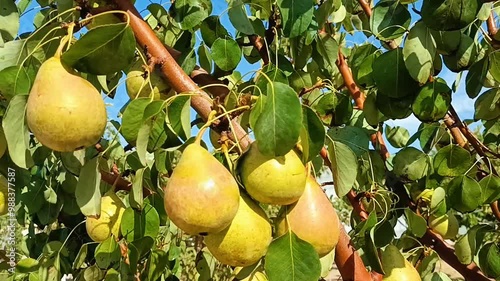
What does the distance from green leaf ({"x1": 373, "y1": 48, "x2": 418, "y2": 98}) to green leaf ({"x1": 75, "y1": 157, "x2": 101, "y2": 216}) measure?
0.59m

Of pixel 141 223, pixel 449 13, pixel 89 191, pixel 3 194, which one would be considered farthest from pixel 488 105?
pixel 3 194

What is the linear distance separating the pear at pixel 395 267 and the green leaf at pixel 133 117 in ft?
1.82

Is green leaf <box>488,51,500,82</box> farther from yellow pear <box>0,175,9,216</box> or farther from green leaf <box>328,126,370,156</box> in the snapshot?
yellow pear <box>0,175,9,216</box>

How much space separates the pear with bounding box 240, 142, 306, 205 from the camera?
0.76 metres

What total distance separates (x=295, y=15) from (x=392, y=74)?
283 millimetres

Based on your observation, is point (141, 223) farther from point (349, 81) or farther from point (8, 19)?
point (349, 81)

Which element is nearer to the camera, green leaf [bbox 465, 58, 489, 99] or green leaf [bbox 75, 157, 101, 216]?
green leaf [bbox 75, 157, 101, 216]

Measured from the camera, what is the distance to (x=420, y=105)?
4.03 ft

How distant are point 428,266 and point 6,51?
1.03 m

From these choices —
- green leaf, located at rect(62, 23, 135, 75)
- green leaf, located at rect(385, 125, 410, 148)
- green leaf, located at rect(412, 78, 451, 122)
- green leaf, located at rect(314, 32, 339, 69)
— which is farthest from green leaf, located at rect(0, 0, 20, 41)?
green leaf, located at rect(385, 125, 410, 148)

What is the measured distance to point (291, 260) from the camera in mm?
764

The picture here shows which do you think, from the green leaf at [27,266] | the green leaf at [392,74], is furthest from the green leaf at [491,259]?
the green leaf at [27,266]

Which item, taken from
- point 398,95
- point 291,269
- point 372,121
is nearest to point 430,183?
point 372,121

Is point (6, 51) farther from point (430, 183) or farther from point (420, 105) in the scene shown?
point (430, 183)
